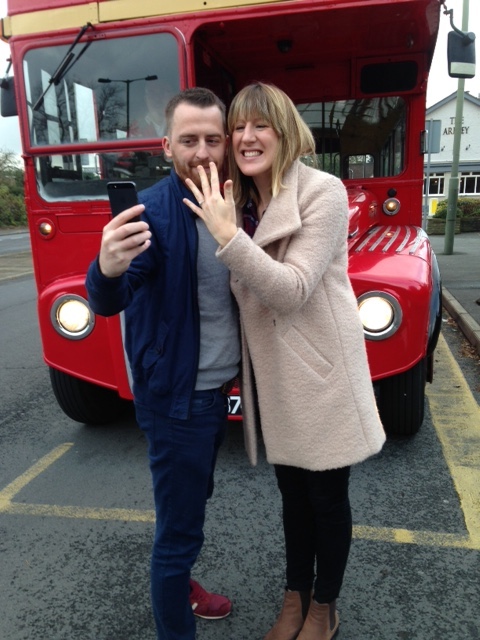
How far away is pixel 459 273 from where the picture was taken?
9.88 m

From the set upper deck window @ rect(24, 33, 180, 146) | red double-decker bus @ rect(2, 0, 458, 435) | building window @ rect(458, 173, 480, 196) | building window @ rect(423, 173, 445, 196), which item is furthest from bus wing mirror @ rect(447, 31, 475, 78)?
building window @ rect(458, 173, 480, 196)

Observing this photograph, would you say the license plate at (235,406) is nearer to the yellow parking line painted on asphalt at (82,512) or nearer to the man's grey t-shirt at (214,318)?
the yellow parking line painted on asphalt at (82,512)

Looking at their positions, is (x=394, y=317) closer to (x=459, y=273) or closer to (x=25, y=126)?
(x=25, y=126)

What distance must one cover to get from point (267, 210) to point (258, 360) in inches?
16.6

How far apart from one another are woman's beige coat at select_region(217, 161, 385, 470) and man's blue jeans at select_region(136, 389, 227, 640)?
17cm

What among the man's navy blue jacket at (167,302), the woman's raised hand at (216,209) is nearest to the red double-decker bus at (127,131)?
the man's navy blue jacket at (167,302)

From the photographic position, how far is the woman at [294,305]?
142 centimetres

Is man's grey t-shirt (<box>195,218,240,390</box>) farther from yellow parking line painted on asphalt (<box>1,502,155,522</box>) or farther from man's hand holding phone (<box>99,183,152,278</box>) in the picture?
yellow parking line painted on asphalt (<box>1,502,155,522</box>)

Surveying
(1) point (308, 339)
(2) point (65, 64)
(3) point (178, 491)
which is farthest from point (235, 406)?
(2) point (65, 64)

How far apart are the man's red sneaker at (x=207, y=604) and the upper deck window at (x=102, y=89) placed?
2.28 meters

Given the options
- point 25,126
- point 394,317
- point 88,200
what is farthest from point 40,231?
point 394,317

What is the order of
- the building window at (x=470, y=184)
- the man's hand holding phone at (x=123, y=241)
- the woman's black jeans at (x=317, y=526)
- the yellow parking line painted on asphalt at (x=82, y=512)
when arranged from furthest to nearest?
the building window at (x=470, y=184) → the yellow parking line painted on asphalt at (x=82, y=512) → the woman's black jeans at (x=317, y=526) → the man's hand holding phone at (x=123, y=241)

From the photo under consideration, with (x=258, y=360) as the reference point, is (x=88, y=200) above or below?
above

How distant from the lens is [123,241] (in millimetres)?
1324
